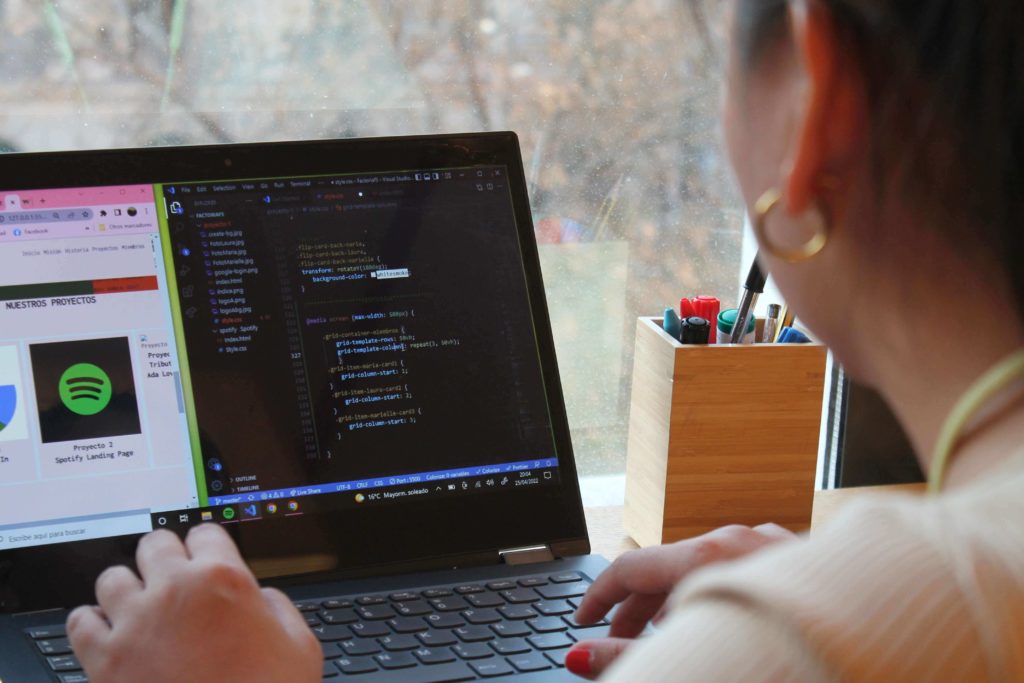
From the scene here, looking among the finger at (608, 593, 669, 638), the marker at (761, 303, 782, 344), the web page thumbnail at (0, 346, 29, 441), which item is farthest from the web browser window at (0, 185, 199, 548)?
the marker at (761, 303, 782, 344)

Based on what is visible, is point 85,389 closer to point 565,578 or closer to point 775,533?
point 565,578

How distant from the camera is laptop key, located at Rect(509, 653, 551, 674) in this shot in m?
0.75

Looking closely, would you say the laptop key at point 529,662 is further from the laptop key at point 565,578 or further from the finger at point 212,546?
the finger at point 212,546

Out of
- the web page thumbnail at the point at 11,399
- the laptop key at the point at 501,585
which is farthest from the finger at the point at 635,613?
the web page thumbnail at the point at 11,399

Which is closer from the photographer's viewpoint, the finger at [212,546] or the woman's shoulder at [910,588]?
the woman's shoulder at [910,588]

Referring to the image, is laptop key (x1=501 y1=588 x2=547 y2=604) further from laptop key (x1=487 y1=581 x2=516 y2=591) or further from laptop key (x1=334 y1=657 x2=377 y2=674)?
laptop key (x1=334 y1=657 x2=377 y2=674)

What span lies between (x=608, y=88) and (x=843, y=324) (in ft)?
2.37

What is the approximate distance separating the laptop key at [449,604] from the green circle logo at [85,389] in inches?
11.3

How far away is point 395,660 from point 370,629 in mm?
45

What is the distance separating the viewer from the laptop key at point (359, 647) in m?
0.76

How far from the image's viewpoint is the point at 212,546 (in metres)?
0.64

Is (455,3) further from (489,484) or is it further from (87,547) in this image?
(87,547)

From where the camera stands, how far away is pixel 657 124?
1.23m

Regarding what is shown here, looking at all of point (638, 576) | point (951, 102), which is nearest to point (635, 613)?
point (638, 576)
